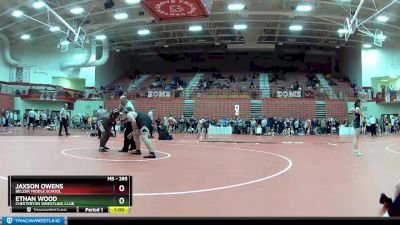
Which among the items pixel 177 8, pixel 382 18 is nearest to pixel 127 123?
pixel 177 8

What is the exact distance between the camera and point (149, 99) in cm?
3362

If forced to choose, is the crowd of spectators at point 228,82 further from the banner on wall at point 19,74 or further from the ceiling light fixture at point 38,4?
the banner on wall at point 19,74

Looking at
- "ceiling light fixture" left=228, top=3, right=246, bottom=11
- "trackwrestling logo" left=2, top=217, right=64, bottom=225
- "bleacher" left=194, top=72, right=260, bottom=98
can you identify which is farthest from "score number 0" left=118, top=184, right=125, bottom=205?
"bleacher" left=194, top=72, right=260, bottom=98

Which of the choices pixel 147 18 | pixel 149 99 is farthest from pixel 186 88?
pixel 147 18

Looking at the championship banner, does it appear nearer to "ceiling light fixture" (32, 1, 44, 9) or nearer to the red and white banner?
the red and white banner

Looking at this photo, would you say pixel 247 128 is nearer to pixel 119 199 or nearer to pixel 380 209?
pixel 380 209

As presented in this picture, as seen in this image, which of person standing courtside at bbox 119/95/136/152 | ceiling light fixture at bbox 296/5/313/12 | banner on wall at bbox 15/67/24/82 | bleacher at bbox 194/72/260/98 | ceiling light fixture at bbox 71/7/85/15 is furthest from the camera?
banner on wall at bbox 15/67/24/82

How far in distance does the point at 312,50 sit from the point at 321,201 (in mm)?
41266
